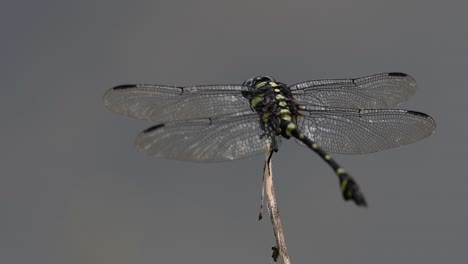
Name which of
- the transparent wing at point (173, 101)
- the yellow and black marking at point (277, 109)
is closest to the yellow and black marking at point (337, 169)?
the yellow and black marking at point (277, 109)

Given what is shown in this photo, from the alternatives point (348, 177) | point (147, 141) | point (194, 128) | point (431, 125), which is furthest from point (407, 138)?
point (147, 141)

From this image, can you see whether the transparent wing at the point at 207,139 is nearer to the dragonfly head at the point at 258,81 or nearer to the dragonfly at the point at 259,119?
the dragonfly at the point at 259,119

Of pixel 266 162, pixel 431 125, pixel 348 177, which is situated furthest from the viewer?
pixel 431 125

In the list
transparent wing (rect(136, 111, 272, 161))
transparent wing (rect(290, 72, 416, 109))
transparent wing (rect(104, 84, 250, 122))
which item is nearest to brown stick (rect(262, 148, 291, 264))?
transparent wing (rect(136, 111, 272, 161))

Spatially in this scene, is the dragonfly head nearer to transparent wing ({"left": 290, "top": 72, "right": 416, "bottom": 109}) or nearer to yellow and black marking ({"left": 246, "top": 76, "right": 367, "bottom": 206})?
yellow and black marking ({"left": 246, "top": 76, "right": 367, "bottom": 206})

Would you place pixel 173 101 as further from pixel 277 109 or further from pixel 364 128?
pixel 364 128

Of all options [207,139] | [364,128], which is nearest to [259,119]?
[207,139]

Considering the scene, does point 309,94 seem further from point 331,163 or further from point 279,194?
point 279,194
